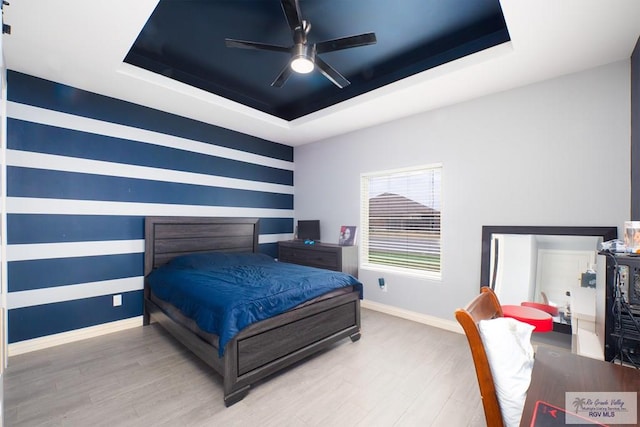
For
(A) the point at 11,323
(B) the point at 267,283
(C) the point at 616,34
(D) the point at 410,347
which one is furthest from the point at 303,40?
(A) the point at 11,323

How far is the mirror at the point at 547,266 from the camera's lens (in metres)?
2.40

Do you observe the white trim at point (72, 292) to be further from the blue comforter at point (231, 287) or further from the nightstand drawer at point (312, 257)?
the nightstand drawer at point (312, 257)

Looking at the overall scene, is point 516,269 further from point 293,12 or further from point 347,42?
point 293,12

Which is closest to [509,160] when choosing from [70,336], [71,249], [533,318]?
[533,318]

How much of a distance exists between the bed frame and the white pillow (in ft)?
5.10

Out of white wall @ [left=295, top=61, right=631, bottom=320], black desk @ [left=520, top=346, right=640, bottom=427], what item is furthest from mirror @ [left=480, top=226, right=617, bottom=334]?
black desk @ [left=520, top=346, right=640, bottom=427]

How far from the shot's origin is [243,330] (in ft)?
6.70

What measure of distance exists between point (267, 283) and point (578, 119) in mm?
3116

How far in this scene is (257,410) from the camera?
1.92 metres

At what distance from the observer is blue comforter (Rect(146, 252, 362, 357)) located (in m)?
2.06

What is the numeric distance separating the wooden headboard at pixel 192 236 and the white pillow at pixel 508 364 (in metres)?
3.45

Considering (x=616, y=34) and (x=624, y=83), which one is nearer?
(x=616, y=34)

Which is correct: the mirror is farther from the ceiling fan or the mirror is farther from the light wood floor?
the ceiling fan

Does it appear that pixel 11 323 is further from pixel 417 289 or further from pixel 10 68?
pixel 417 289
